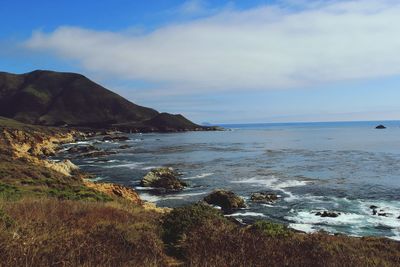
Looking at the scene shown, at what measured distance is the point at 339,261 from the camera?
8.02m

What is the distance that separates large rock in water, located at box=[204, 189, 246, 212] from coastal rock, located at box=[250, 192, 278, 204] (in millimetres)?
1920

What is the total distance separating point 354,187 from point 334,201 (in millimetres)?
7247

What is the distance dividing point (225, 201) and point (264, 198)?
4471 millimetres

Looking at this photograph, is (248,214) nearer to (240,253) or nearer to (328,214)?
(328,214)

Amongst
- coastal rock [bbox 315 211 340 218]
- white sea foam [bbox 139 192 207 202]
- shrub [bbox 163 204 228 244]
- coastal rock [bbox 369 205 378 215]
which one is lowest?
white sea foam [bbox 139 192 207 202]

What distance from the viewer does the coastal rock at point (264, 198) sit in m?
35.2

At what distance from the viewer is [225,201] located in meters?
33.3

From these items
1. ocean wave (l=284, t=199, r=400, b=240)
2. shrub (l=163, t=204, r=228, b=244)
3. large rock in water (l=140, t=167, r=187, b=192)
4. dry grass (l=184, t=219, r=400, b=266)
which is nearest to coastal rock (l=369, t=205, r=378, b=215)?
ocean wave (l=284, t=199, r=400, b=240)

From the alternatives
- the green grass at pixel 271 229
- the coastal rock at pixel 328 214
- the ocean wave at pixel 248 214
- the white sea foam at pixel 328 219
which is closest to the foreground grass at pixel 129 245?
the green grass at pixel 271 229

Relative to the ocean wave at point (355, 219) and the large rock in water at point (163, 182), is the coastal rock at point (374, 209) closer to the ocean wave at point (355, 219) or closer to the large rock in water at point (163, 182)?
the ocean wave at point (355, 219)

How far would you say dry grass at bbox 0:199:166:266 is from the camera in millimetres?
5977

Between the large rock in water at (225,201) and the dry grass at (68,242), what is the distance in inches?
850

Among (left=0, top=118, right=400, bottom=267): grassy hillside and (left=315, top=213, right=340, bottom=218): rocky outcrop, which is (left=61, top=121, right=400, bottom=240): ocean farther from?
(left=0, top=118, right=400, bottom=267): grassy hillside

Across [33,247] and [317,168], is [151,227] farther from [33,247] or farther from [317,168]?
[317,168]
